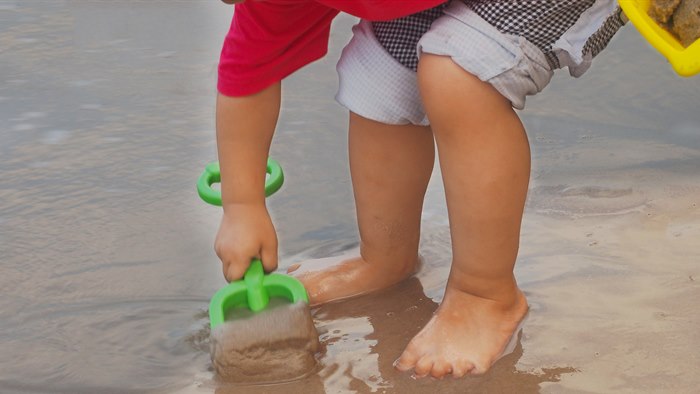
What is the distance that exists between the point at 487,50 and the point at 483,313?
1.17 feet

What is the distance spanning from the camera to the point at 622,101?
95.7 inches

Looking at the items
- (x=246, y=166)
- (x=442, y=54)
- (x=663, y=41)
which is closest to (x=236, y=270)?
(x=246, y=166)

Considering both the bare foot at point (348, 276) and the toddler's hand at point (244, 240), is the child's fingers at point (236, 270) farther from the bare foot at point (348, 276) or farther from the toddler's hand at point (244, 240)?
the bare foot at point (348, 276)

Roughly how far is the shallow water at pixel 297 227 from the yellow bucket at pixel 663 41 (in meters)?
0.40

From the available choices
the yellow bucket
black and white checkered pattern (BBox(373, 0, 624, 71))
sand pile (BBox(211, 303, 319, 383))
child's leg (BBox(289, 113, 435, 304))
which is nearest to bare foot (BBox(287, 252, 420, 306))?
child's leg (BBox(289, 113, 435, 304))

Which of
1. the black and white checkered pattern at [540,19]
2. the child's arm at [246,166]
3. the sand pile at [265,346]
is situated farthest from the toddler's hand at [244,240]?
the black and white checkered pattern at [540,19]

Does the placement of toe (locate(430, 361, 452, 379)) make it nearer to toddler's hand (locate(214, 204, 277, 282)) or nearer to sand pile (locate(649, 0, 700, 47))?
toddler's hand (locate(214, 204, 277, 282))

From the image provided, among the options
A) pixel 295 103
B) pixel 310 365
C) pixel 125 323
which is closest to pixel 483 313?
pixel 310 365

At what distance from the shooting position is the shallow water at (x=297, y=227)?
1.47m

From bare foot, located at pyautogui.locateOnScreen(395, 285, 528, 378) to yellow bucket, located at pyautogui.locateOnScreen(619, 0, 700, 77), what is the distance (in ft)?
1.47

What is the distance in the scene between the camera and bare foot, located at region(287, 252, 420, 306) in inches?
66.5

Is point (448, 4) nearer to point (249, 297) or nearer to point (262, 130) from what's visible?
point (262, 130)

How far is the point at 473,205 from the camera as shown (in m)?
1.47

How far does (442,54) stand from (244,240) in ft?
1.19
